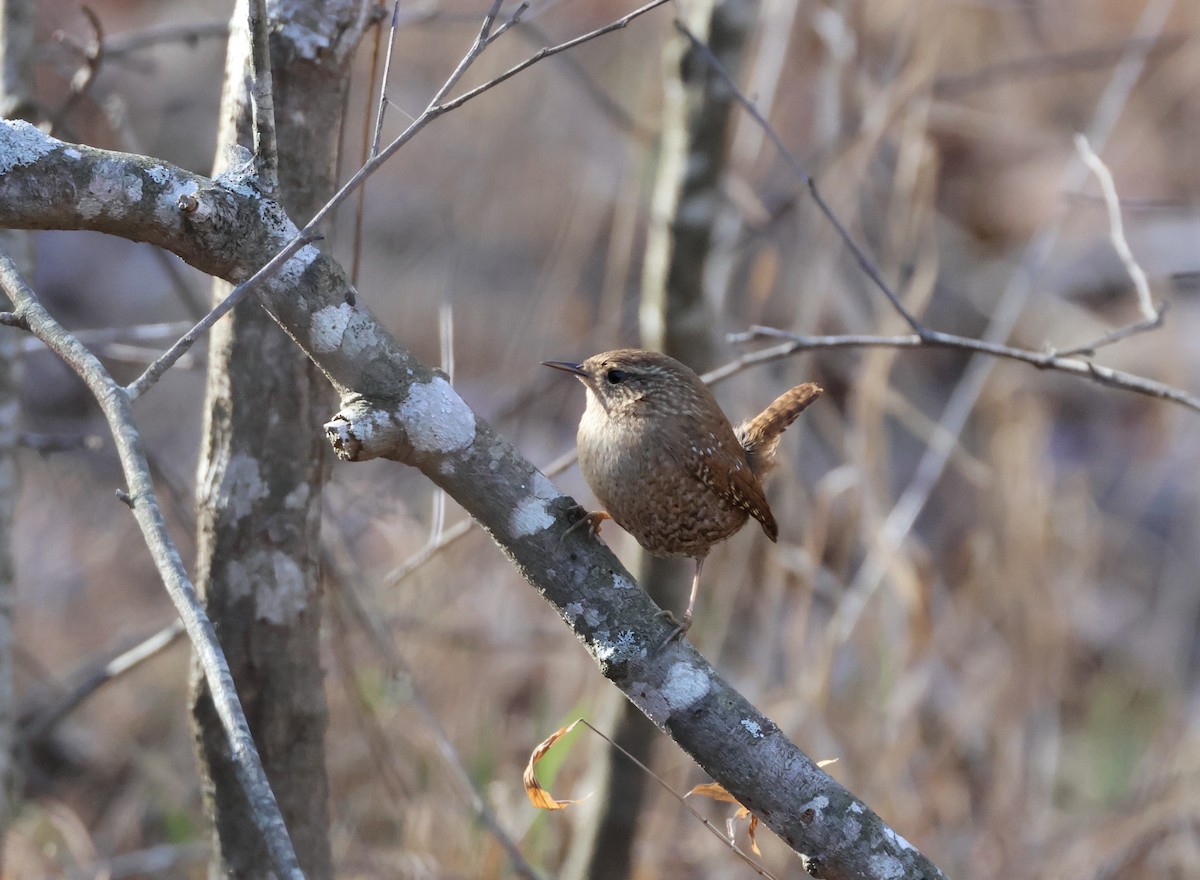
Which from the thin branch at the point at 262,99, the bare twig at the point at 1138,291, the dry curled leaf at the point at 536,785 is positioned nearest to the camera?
the thin branch at the point at 262,99

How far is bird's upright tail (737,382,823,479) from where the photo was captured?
266cm

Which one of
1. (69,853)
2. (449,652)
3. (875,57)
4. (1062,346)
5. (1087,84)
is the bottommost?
(69,853)

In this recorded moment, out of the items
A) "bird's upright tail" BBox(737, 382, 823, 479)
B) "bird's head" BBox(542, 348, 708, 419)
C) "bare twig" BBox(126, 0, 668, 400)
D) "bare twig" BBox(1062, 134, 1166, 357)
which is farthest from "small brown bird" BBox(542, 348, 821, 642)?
"bare twig" BBox(126, 0, 668, 400)

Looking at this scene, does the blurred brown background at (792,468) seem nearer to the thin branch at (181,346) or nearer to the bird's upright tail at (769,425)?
the bird's upright tail at (769,425)

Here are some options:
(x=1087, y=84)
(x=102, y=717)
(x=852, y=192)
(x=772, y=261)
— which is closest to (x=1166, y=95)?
(x=1087, y=84)

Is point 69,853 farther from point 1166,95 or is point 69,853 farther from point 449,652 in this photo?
point 1166,95

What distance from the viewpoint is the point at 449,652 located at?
432cm

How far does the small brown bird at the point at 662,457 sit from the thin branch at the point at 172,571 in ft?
3.84

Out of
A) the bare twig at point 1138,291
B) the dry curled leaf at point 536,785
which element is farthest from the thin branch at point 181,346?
the bare twig at point 1138,291

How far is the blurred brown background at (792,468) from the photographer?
3602 millimetres

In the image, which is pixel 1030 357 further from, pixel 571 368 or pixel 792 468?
pixel 792 468

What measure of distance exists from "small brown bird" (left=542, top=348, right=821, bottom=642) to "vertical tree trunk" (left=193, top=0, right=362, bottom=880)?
602 mm

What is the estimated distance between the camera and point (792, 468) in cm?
374

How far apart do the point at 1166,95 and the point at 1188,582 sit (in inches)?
162
